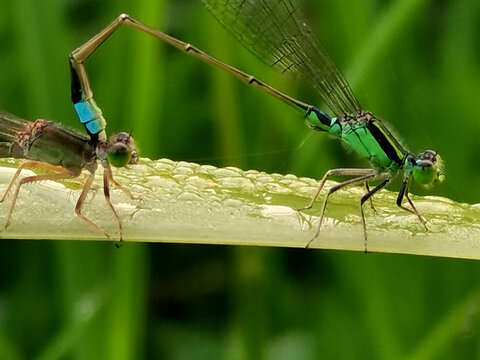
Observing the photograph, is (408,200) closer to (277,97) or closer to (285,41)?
(277,97)

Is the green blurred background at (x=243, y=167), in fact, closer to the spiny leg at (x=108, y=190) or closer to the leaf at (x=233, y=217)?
the spiny leg at (x=108, y=190)

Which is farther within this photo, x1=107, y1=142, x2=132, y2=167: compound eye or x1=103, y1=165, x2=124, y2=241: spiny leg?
x1=107, y1=142, x2=132, y2=167: compound eye

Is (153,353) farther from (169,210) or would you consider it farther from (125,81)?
(169,210)

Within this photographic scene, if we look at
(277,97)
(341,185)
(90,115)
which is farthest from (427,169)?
(90,115)

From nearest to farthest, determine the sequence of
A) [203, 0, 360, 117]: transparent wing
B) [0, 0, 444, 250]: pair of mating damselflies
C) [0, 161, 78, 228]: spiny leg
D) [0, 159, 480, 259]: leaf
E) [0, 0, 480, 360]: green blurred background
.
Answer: [0, 159, 480, 259]: leaf → [0, 161, 78, 228]: spiny leg → [0, 0, 444, 250]: pair of mating damselflies → [0, 0, 480, 360]: green blurred background → [203, 0, 360, 117]: transparent wing

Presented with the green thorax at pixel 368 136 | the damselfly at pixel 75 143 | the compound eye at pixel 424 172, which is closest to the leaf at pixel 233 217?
the damselfly at pixel 75 143

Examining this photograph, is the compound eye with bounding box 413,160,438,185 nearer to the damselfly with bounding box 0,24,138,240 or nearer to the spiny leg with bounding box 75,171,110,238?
the damselfly with bounding box 0,24,138,240

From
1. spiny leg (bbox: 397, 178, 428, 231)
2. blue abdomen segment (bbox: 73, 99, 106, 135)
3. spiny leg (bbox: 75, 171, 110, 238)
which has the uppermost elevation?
blue abdomen segment (bbox: 73, 99, 106, 135)

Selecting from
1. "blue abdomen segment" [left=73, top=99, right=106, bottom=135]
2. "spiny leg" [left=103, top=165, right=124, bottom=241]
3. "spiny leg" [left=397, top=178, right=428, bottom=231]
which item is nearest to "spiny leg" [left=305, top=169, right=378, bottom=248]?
"spiny leg" [left=397, top=178, right=428, bottom=231]

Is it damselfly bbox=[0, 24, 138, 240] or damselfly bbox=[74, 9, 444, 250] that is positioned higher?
damselfly bbox=[74, 9, 444, 250]
